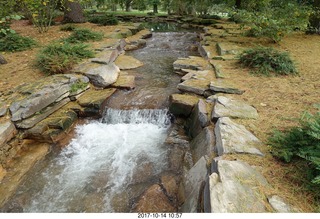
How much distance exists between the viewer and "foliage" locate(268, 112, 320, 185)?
2279 millimetres

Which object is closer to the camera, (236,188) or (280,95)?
(236,188)

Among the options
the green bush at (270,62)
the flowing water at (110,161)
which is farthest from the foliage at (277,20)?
the flowing water at (110,161)

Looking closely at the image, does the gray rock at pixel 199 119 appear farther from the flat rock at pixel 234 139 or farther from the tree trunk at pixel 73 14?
the tree trunk at pixel 73 14

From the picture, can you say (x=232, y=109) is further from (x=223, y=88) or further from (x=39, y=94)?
(x=39, y=94)

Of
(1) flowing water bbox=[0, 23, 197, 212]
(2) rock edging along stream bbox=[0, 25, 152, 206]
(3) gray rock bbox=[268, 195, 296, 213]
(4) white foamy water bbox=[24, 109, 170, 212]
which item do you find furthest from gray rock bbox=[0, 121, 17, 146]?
(3) gray rock bbox=[268, 195, 296, 213]

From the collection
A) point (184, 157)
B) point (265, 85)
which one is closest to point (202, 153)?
point (184, 157)

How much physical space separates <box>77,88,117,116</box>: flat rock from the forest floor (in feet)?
4.10

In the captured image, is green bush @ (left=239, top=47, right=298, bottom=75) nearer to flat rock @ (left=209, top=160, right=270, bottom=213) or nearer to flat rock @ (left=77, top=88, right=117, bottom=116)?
flat rock @ (left=209, top=160, right=270, bottom=213)

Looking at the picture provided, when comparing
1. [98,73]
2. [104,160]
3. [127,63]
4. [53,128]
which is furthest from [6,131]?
[127,63]

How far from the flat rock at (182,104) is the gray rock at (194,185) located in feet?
5.42

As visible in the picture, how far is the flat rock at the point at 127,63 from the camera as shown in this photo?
709 centimetres

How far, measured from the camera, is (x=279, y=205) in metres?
2.03

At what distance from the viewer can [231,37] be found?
29.4ft

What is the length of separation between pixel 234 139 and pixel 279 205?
41.4 inches
